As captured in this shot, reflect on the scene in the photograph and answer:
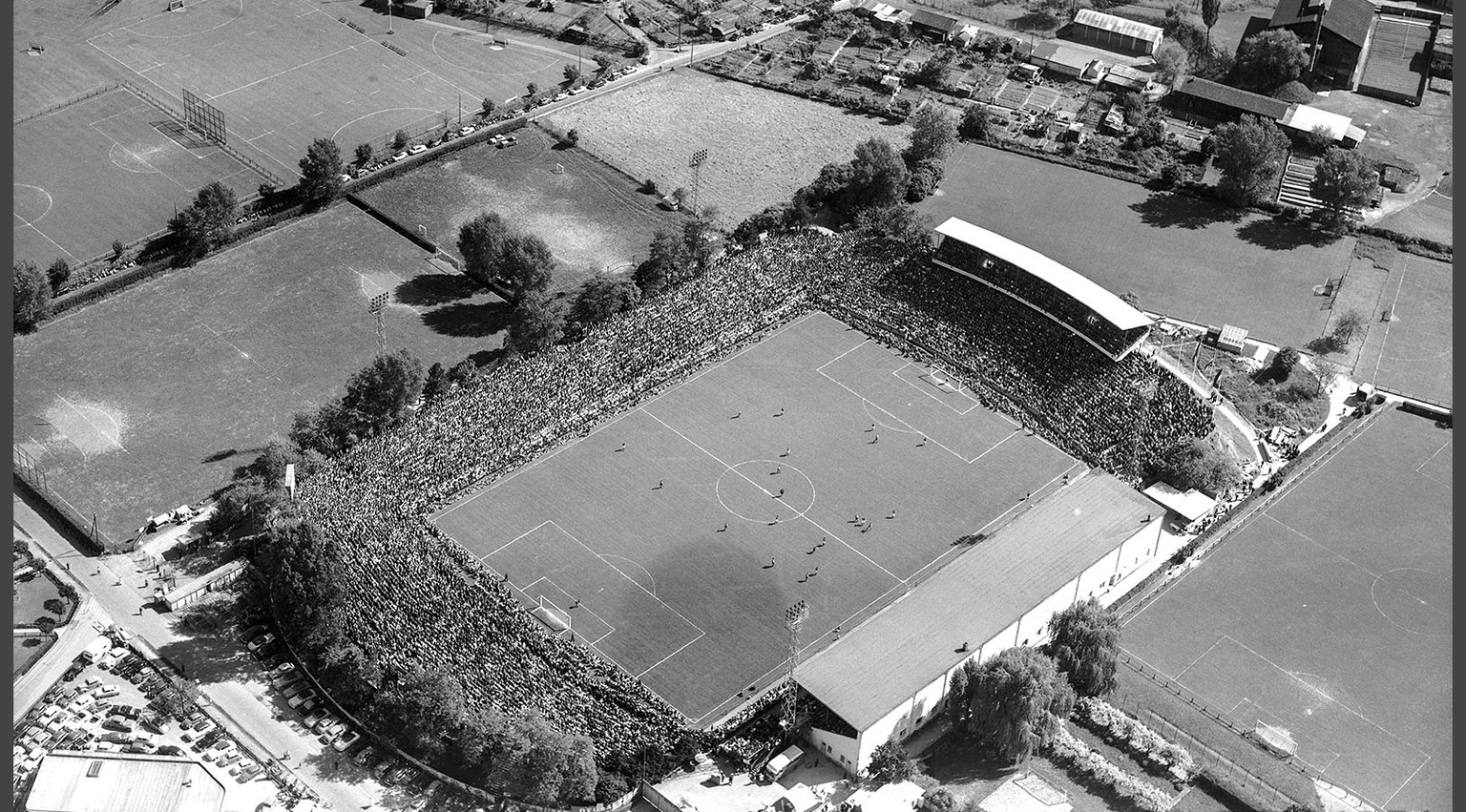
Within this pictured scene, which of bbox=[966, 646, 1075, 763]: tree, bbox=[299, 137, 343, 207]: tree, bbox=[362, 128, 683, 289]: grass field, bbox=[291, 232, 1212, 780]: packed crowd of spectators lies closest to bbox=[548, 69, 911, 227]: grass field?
bbox=[362, 128, 683, 289]: grass field

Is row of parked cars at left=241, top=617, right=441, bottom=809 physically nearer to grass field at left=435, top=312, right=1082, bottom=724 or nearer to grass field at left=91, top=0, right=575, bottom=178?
grass field at left=435, top=312, right=1082, bottom=724

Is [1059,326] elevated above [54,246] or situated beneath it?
elevated above

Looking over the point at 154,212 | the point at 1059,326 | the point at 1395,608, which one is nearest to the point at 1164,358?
the point at 1059,326

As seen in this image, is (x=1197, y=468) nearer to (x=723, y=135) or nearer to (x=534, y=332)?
(x=534, y=332)

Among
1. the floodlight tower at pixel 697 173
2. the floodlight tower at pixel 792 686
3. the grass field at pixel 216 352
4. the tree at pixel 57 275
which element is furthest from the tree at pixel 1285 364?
the tree at pixel 57 275

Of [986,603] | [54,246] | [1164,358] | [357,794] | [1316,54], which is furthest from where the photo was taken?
[1316,54]

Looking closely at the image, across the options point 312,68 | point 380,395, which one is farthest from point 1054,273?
point 312,68

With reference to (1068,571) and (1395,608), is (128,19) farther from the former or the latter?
(1395,608)
